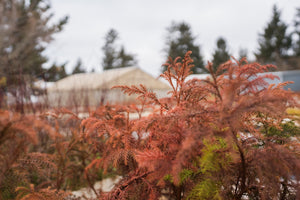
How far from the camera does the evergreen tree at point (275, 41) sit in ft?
70.6

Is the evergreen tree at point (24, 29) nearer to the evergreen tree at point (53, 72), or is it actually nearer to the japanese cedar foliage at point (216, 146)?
the evergreen tree at point (53, 72)

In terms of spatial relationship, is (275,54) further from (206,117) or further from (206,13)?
(206,117)

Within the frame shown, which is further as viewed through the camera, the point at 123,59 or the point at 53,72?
the point at 123,59

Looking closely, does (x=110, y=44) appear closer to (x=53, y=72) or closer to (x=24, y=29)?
(x=24, y=29)

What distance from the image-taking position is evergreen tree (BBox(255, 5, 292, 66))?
70.6ft

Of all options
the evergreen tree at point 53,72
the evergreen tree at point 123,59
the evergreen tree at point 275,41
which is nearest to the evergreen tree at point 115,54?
the evergreen tree at point 123,59

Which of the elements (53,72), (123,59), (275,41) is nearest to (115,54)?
(123,59)

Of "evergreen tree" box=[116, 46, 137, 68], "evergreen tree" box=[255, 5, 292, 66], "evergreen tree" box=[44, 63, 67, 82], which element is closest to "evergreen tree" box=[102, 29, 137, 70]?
"evergreen tree" box=[116, 46, 137, 68]

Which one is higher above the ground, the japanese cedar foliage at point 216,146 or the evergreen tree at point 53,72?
the evergreen tree at point 53,72

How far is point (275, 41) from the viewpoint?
2245 centimetres

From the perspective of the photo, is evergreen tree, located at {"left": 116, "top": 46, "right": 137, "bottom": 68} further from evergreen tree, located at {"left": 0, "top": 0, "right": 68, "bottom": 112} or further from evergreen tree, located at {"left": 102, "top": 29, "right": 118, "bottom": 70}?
evergreen tree, located at {"left": 0, "top": 0, "right": 68, "bottom": 112}

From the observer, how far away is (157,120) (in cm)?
82

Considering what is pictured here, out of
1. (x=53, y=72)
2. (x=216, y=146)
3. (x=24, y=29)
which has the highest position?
(x=24, y=29)

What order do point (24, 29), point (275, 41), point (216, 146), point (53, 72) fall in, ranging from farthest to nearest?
point (275, 41) < point (24, 29) < point (53, 72) < point (216, 146)
